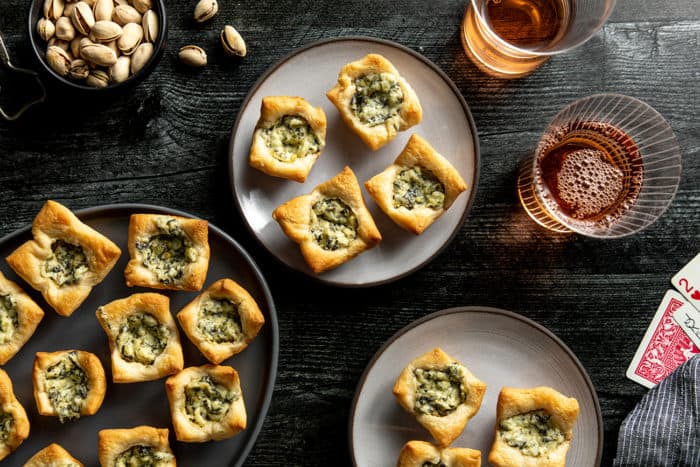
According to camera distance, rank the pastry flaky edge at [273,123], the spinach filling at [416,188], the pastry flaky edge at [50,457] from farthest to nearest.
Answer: the spinach filling at [416,188], the pastry flaky edge at [273,123], the pastry flaky edge at [50,457]

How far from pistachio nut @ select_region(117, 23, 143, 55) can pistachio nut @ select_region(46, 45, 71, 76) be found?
23 cm

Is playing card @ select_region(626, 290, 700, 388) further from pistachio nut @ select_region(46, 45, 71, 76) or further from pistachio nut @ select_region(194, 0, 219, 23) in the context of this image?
pistachio nut @ select_region(46, 45, 71, 76)

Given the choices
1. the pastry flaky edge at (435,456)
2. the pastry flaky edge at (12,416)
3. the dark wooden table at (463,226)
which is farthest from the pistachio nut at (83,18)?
the pastry flaky edge at (435,456)

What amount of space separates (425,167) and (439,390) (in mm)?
942

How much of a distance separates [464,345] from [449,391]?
226 millimetres

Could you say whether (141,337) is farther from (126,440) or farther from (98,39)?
(98,39)

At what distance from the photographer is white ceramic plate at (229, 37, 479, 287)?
2986 millimetres

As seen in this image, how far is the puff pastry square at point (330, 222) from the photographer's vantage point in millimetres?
2879

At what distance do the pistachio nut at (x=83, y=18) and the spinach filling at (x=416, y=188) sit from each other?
145 cm

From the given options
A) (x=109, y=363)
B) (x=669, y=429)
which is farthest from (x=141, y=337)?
(x=669, y=429)

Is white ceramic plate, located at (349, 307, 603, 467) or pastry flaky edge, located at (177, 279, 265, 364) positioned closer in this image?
pastry flaky edge, located at (177, 279, 265, 364)

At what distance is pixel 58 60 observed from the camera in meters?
2.91

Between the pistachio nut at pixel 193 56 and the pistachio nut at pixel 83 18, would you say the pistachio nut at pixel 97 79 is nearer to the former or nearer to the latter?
the pistachio nut at pixel 83 18

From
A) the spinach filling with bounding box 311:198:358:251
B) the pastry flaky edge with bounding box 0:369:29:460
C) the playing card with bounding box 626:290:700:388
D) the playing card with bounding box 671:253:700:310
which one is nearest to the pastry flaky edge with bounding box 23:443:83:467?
the pastry flaky edge with bounding box 0:369:29:460
